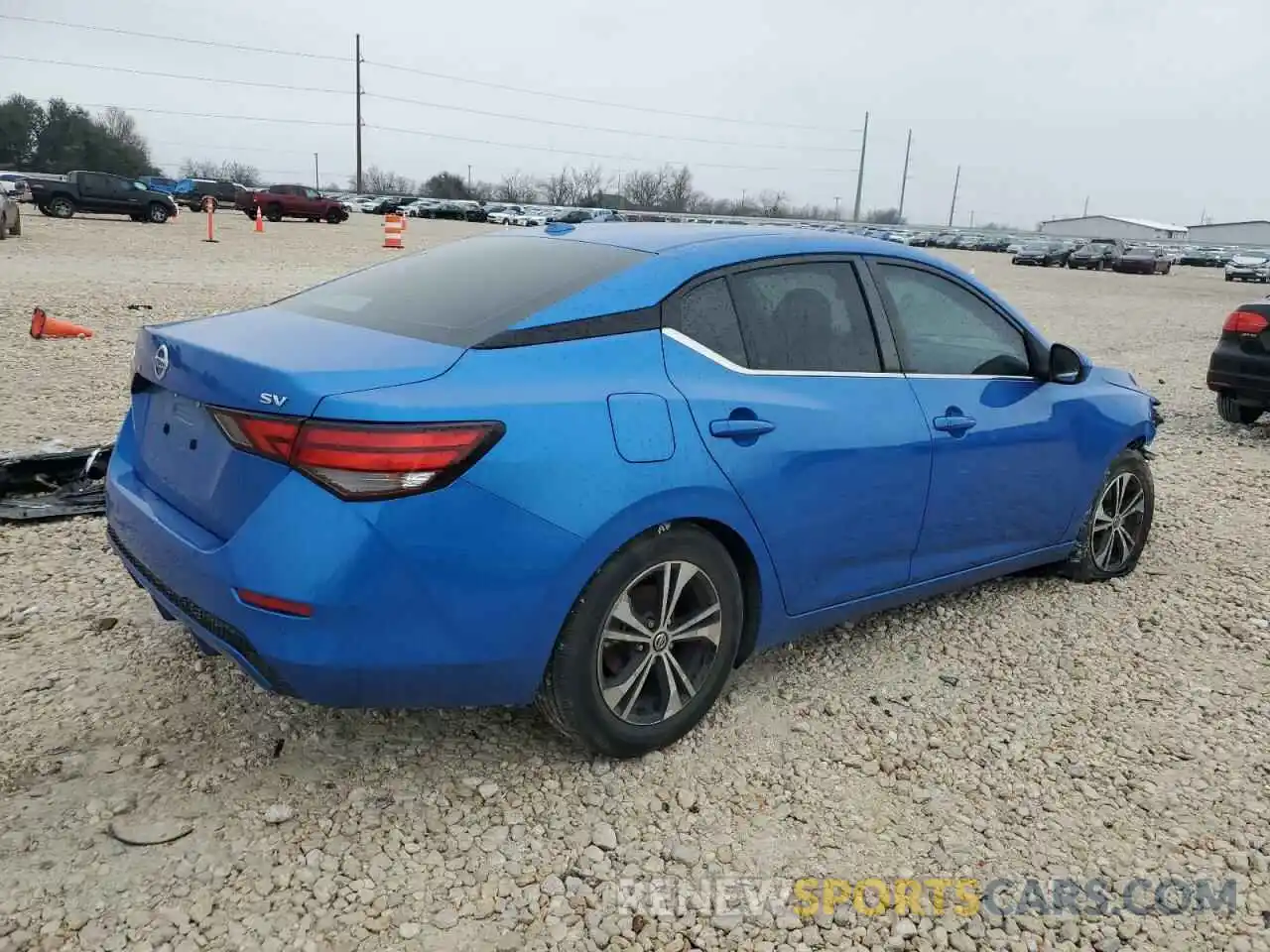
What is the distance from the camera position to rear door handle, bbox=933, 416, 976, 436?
11.9ft

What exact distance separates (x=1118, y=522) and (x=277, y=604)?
3974 mm

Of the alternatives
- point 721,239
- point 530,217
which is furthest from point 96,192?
point 721,239

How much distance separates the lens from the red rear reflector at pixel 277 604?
7.86 feet

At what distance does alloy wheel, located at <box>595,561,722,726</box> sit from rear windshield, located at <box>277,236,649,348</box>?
86 centimetres

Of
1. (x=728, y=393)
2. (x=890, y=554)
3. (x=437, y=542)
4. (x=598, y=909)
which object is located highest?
(x=728, y=393)

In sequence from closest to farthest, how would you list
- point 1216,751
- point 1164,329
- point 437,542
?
point 437,542 < point 1216,751 < point 1164,329

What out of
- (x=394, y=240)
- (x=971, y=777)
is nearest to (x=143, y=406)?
(x=971, y=777)

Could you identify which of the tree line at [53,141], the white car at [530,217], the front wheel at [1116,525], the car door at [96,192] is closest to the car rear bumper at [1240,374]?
the front wheel at [1116,525]

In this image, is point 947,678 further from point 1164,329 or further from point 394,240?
point 394,240

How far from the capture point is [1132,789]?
3.06 metres

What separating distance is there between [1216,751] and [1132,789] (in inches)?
18.9

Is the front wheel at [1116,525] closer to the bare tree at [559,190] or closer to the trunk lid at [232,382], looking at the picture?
the trunk lid at [232,382]

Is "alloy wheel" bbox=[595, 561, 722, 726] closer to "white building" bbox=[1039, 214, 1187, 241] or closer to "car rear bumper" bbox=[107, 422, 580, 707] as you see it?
"car rear bumper" bbox=[107, 422, 580, 707]

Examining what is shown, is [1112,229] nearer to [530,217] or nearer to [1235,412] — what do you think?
[530,217]
